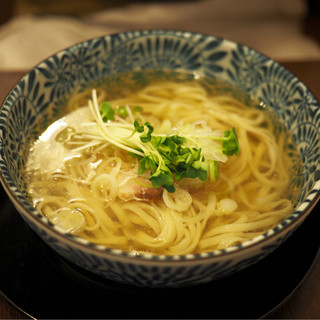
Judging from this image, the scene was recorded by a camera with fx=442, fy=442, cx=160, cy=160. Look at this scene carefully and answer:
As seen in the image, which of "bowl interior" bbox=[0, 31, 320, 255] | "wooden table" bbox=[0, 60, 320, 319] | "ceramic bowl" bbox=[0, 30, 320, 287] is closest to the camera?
"ceramic bowl" bbox=[0, 30, 320, 287]

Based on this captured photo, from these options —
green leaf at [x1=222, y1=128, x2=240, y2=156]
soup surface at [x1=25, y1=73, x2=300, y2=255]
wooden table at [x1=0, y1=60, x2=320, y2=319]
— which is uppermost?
green leaf at [x1=222, y1=128, x2=240, y2=156]

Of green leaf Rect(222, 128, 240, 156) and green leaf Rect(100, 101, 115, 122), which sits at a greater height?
green leaf Rect(100, 101, 115, 122)

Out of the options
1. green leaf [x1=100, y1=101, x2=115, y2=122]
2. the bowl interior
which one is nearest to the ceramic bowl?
the bowl interior

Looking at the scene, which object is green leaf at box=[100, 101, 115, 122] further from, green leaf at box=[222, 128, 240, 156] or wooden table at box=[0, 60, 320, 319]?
wooden table at box=[0, 60, 320, 319]

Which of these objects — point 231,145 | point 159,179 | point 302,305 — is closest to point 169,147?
point 159,179

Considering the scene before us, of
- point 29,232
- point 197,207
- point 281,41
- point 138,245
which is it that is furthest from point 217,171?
point 281,41

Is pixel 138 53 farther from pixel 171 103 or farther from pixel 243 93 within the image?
pixel 243 93
